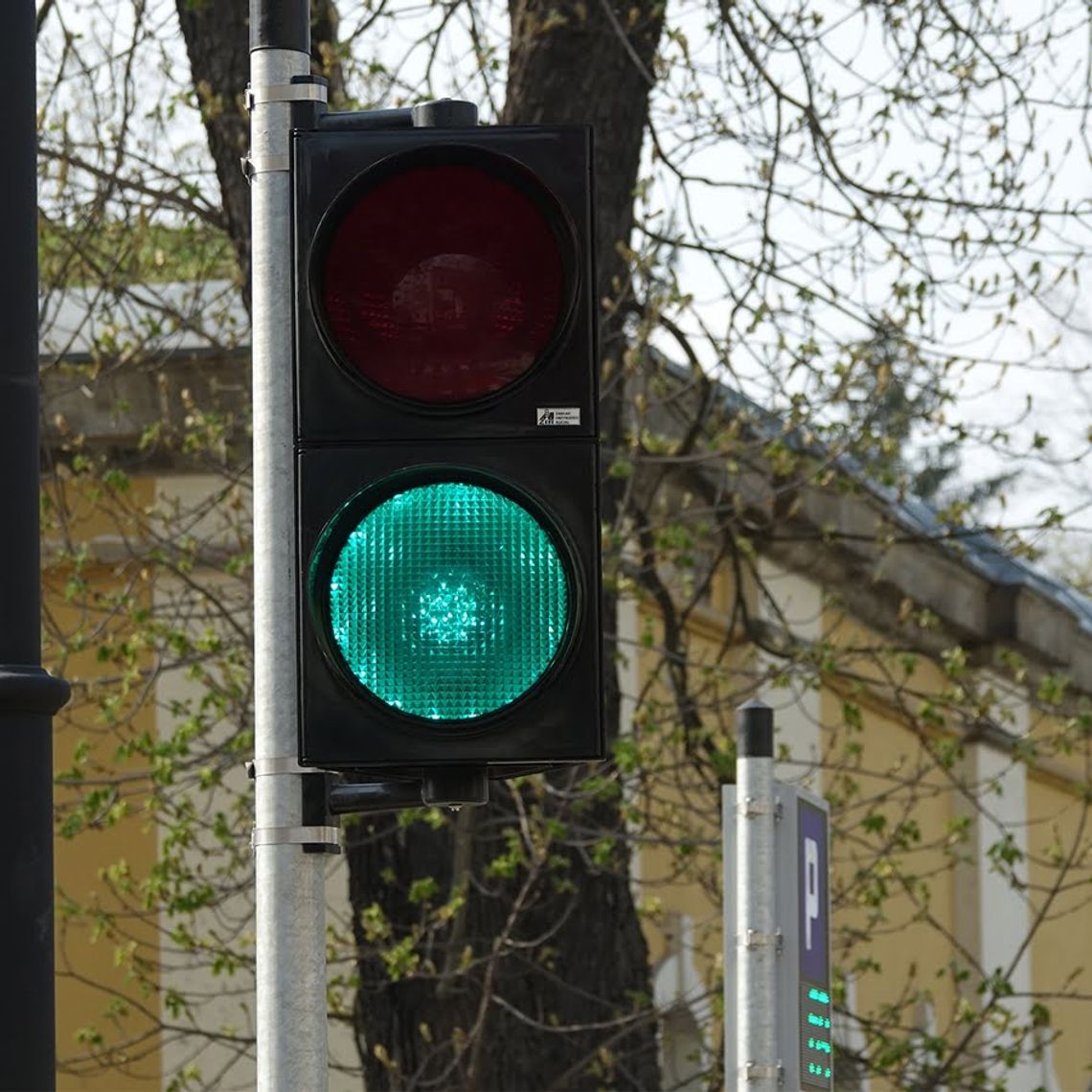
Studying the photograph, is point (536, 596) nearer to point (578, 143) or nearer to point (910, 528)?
point (578, 143)

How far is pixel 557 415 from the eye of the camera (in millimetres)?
3311

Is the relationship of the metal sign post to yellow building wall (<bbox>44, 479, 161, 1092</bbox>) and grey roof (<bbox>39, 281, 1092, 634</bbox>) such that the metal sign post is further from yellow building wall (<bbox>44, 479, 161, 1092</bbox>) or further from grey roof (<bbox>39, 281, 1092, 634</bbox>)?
yellow building wall (<bbox>44, 479, 161, 1092</bbox>)

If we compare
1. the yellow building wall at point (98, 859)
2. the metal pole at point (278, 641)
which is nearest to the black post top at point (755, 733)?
the metal pole at point (278, 641)

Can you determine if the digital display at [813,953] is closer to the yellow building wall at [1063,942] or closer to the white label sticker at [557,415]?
the white label sticker at [557,415]

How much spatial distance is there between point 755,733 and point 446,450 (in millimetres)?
1978

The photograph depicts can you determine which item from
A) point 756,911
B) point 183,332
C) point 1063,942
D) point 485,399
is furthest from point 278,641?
point 1063,942

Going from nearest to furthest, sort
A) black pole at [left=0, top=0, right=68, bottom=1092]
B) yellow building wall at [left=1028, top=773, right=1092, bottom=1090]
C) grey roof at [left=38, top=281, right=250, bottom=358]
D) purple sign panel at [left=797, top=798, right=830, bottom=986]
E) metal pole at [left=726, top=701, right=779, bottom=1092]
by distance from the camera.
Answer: black pole at [left=0, top=0, right=68, bottom=1092], metal pole at [left=726, top=701, right=779, bottom=1092], purple sign panel at [left=797, top=798, right=830, bottom=986], grey roof at [left=38, top=281, right=250, bottom=358], yellow building wall at [left=1028, top=773, right=1092, bottom=1090]

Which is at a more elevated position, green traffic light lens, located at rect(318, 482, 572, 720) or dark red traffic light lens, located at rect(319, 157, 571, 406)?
dark red traffic light lens, located at rect(319, 157, 571, 406)

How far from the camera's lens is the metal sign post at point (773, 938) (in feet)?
16.1

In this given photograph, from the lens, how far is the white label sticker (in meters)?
3.30

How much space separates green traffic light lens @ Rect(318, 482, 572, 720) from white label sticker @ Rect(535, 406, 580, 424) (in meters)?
0.11

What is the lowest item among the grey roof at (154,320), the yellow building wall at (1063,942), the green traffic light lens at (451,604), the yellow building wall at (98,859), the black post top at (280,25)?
the yellow building wall at (1063,942)

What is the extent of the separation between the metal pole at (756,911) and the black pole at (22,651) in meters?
1.91

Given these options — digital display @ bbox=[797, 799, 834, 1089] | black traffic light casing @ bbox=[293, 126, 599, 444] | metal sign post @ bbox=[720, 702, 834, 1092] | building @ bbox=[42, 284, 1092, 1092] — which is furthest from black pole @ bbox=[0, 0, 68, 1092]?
building @ bbox=[42, 284, 1092, 1092]
